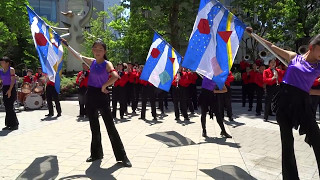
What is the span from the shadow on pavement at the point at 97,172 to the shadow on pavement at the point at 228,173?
1462 millimetres

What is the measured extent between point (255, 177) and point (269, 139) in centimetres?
297

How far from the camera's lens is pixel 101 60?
5.22 metres

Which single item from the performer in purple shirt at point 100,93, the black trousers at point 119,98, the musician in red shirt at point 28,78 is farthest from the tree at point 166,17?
the performer in purple shirt at point 100,93

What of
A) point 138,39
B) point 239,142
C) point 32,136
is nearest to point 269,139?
point 239,142

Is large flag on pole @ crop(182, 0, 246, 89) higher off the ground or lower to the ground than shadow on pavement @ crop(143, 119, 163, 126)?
higher

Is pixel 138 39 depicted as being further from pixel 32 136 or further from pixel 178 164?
pixel 178 164

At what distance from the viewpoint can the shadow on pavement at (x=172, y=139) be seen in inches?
275

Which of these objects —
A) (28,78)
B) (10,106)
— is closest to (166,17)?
(28,78)

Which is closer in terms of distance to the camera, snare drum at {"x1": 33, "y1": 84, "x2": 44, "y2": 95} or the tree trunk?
snare drum at {"x1": 33, "y1": 84, "x2": 44, "y2": 95}

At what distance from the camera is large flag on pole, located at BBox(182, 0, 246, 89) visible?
5.38m

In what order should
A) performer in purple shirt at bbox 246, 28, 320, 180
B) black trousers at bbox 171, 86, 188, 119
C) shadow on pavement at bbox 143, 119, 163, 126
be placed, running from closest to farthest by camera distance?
performer in purple shirt at bbox 246, 28, 320, 180
shadow on pavement at bbox 143, 119, 163, 126
black trousers at bbox 171, 86, 188, 119

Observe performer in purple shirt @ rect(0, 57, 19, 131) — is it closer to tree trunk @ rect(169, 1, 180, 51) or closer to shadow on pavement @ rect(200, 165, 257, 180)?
shadow on pavement @ rect(200, 165, 257, 180)

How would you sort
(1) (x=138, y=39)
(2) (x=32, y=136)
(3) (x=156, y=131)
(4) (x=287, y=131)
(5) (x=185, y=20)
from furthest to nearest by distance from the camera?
(1) (x=138, y=39) → (5) (x=185, y=20) → (3) (x=156, y=131) → (2) (x=32, y=136) → (4) (x=287, y=131)

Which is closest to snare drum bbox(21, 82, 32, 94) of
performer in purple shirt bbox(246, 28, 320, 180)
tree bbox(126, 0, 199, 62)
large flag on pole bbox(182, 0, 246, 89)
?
tree bbox(126, 0, 199, 62)
